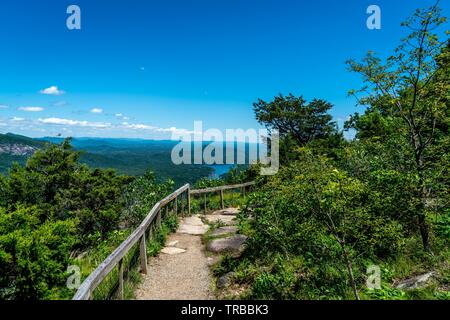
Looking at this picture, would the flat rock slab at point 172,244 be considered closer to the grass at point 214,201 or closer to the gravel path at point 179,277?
the gravel path at point 179,277

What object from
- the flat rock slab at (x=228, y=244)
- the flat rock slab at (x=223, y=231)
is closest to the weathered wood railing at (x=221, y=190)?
the flat rock slab at (x=223, y=231)

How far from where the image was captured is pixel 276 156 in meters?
20.4

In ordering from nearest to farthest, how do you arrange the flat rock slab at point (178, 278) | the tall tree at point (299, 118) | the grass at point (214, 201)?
the flat rock slab at point (178, 278), the grass at point (214, 201), the tall tree at point (299, 118)

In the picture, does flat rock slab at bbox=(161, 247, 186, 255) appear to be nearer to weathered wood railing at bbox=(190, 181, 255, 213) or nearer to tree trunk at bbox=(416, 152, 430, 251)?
weathered wood railing at bbox=(190, 181, 255, 213)

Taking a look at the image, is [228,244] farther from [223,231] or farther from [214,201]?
[214,201]

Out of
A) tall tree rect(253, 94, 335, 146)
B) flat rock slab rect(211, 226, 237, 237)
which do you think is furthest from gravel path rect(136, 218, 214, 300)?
tall tree rect(253, 94, 335, 146)

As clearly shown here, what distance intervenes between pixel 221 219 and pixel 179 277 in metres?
5.71

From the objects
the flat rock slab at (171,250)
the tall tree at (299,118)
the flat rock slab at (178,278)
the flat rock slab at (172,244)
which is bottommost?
the flat rock slab at (178,278)

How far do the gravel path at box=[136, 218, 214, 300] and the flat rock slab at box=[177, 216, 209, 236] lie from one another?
111cm

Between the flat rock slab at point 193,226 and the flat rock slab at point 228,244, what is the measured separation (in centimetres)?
149

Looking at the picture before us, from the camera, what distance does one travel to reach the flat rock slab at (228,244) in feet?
26.7

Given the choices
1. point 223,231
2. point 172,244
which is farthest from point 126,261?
point 223,231
